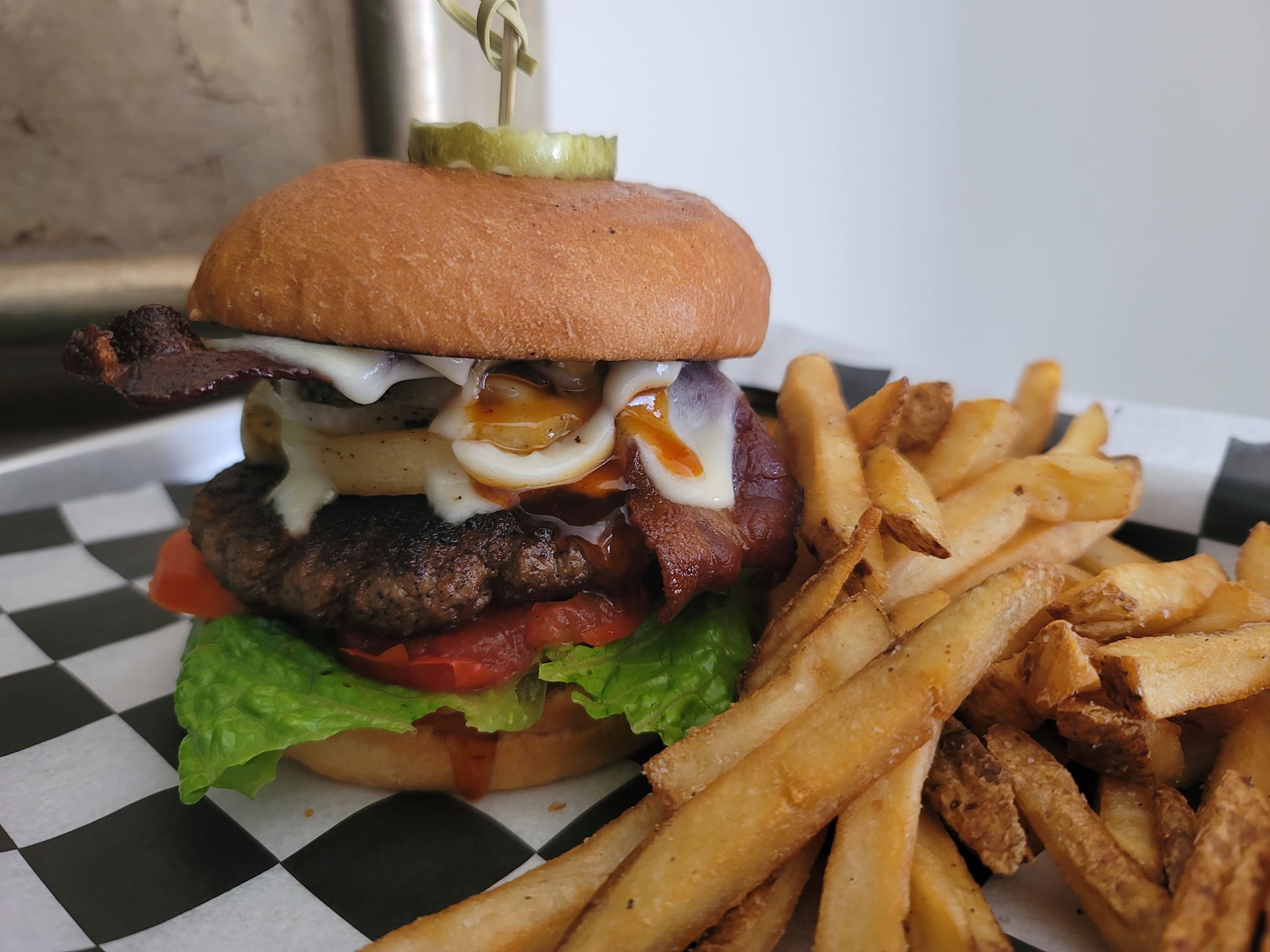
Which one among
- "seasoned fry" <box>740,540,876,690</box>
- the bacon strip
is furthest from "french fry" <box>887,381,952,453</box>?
the bacon strip

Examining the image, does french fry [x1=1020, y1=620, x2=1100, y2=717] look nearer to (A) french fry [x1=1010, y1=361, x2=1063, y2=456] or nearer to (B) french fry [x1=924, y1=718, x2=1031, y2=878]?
(B) french fry [x1=924, y1=718, x2=1031, y2=878]

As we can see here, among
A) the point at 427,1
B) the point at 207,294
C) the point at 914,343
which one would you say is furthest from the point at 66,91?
the point at 914,343

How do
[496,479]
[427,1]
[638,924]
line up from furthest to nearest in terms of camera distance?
[427,1] → [496,479] → [638,924]

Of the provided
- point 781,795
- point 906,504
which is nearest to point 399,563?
point 781,795

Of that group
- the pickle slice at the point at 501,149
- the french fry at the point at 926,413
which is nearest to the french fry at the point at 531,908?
the french fry at the point at 926,413

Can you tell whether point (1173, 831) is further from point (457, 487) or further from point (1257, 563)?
point (457, 487)

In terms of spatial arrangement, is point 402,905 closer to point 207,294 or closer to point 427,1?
point 207,294
